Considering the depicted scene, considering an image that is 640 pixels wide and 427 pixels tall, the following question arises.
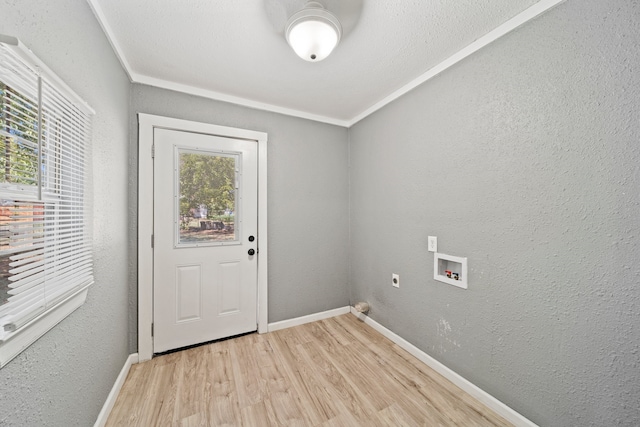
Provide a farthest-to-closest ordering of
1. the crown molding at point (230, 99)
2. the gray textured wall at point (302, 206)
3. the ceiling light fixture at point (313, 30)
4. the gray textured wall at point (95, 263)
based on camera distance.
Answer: the gray textured wall at point (302, 206)
the crown molding at point (230, 99)
the ceiling light fixture at point (313, 30)
the gray textured wall at point (95, 263)

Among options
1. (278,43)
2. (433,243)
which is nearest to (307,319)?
(433,243)

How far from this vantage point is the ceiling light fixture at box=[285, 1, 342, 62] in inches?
50.2

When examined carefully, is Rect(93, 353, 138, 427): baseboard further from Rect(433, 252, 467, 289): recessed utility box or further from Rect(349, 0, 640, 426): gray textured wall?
Rect(433, 252, 467, 289): recessed utility box

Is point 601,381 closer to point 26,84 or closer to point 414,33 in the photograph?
point 414,33

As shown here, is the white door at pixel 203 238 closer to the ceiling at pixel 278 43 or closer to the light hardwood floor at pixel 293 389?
the light hardwood floor at pixel 293 389

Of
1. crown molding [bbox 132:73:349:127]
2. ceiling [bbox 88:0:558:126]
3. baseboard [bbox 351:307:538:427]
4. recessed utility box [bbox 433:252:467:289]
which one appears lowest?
baseboard [bbox 351:307:538:427]

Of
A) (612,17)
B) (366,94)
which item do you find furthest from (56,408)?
(612,17)

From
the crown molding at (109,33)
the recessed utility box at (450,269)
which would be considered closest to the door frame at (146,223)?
the crown molding at (109,33)

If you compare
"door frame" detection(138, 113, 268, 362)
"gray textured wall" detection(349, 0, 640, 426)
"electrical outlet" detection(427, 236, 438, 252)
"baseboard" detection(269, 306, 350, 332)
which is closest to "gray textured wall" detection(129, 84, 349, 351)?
"baseboard" detection(269, 306, 350, 332)

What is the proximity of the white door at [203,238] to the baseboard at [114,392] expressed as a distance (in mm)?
170

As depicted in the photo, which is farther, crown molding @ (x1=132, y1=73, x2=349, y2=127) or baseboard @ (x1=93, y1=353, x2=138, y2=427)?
crown molding @ (x1=132, y1=73, x2=349, y2=127)

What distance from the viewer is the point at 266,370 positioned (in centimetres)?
186

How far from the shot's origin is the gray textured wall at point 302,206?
2.48m

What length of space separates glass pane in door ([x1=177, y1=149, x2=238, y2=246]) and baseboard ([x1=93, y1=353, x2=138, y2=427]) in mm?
981
